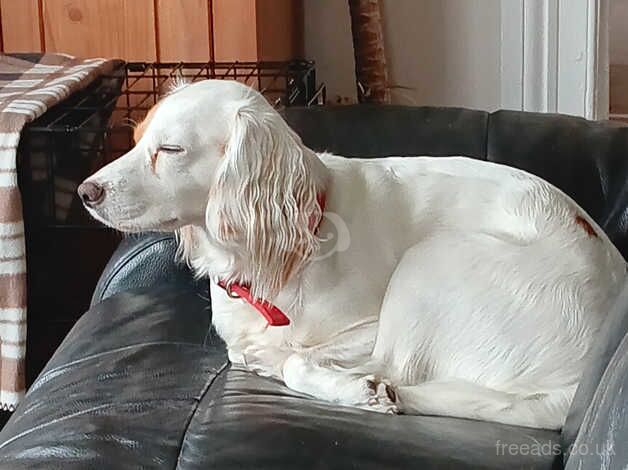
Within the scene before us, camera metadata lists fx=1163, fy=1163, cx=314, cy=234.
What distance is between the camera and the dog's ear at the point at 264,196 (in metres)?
1.50

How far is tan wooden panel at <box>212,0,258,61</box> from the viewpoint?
7.63ft

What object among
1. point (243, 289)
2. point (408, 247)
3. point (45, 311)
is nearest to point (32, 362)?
point (45, 311)

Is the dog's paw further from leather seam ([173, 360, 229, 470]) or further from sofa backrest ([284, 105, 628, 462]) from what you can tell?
sofa backrest ([284, 105, 628, 462])

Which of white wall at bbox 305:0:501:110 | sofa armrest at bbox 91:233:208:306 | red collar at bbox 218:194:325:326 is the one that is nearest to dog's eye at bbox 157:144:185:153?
red collar at bbox 218:194:325:326

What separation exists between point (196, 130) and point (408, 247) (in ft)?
1.08

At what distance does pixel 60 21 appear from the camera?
241 centimetres

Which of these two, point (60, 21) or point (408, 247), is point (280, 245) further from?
point (60, 21)

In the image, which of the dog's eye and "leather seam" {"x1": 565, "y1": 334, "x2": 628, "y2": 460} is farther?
the dog's eye

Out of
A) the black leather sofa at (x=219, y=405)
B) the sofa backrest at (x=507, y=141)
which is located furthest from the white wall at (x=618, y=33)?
the black leather sofa at (x=219, y=405)

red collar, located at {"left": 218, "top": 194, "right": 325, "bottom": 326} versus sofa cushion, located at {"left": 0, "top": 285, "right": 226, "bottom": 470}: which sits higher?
red collar, located at {"left": 218, "top": 194, "right": 325, "bottom": 326}

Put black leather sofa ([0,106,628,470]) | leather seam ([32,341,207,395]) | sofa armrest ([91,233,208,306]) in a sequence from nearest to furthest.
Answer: black leather sofa ([0,106,628,470]) → leather seam ([32,341,207,395]) → sofa armrest ([91,233,208,306])

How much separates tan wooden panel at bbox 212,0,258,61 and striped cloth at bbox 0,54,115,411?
0.83ft

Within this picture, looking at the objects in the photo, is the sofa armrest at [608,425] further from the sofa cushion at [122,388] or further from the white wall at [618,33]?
the white wall at [618,33]

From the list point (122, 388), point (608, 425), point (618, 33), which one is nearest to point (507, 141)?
point (122, 388)
